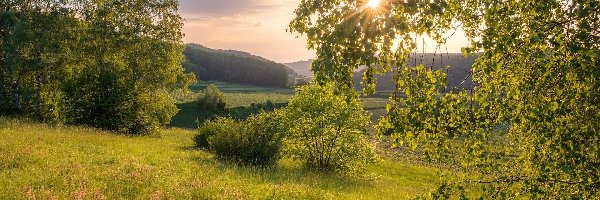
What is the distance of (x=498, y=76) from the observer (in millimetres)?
7062

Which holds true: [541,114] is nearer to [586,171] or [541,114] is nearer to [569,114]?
[569,114]

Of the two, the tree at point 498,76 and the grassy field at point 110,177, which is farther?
the grassy field at point 110,177

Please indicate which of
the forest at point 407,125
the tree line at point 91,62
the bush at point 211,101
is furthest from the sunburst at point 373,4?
the bush at point 211,101

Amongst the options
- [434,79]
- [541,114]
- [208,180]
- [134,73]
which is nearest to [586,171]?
[541,114]

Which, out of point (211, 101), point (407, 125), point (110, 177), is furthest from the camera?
point (211, 101)

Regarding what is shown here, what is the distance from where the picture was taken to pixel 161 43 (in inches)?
1626

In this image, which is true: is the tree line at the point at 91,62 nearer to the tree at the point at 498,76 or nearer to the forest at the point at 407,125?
the forest at the point at 407,125

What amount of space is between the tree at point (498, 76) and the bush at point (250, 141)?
17179 millimetres

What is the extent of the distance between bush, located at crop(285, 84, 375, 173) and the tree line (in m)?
17.3

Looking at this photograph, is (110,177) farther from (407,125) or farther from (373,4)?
(373,4)

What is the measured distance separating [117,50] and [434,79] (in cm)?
4001

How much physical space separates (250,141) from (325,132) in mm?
4633

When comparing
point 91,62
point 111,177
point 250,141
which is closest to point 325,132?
point 250,141

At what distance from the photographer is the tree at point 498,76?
5832mm
